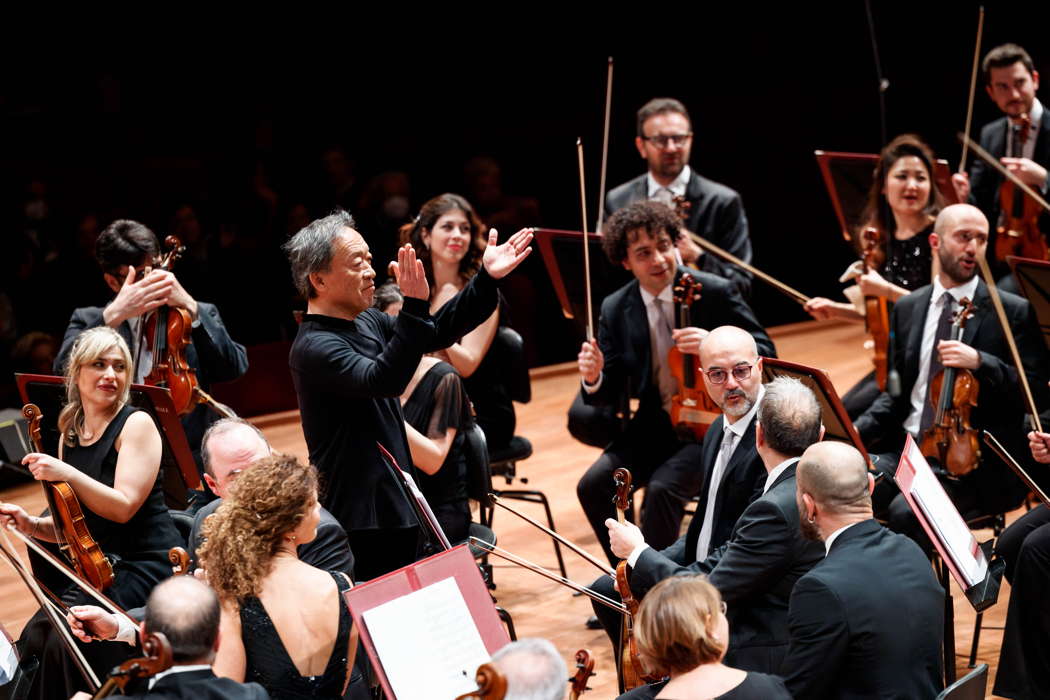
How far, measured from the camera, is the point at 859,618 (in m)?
2.50

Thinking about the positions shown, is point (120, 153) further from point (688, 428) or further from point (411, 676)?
point (411, 676)

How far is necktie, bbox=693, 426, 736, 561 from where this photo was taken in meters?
3.29

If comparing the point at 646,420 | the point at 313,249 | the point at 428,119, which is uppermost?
the point at 428,119

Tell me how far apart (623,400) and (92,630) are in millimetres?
2098

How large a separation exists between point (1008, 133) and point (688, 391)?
2.02m

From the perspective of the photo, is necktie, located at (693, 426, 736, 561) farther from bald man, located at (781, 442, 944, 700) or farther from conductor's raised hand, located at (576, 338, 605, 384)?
conductor's raised hand, located at (576, 338, 605, 384)

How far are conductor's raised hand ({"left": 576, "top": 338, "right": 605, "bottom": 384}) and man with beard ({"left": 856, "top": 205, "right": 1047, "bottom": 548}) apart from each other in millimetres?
898

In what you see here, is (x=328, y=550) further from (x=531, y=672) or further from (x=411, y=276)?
(x=531, y=672)

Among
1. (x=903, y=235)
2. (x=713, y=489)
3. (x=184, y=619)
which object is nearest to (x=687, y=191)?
(x=903, y=235)

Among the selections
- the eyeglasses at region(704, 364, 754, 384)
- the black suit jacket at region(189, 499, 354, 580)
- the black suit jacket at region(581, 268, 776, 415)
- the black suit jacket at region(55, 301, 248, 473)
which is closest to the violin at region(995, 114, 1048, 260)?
the black suit jacket at region(581, 268, 776, 415)

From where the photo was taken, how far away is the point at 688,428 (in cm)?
427

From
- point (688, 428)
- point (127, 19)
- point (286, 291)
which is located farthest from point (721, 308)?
point (127, 19)

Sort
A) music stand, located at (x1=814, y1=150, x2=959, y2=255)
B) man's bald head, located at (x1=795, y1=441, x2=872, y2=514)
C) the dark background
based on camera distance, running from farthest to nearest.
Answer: the dark background → music stand, located at (x1=814, y1=150, x2=959, y2=255) → man's bald head, located at (x1=795, y1=441, x2=872, y2=514)

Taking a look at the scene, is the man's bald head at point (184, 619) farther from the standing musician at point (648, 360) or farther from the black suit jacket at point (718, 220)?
the black suit jacket at point (718, 220)
